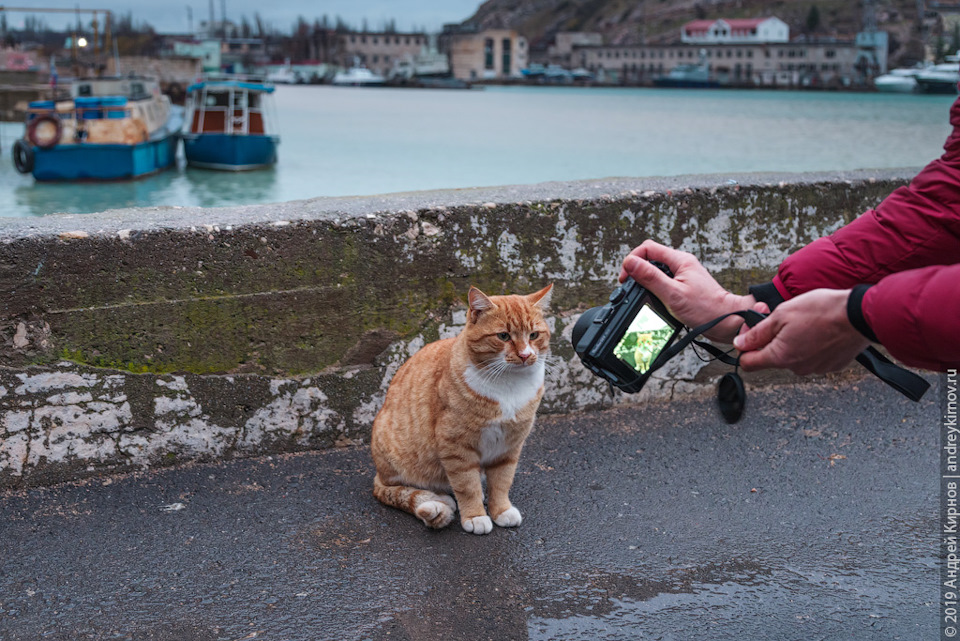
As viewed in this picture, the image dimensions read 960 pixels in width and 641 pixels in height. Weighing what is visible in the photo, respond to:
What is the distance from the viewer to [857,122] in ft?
189

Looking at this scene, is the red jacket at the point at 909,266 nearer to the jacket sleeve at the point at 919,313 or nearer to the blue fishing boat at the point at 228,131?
the jacket sleeve at the point at 919,313

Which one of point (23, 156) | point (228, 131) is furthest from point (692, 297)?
point (228, 131)

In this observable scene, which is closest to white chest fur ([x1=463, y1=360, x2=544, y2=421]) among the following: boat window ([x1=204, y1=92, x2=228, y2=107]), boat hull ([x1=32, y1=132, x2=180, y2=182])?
boat hull ([x1=32, y1=132, x2=180, y2=182])

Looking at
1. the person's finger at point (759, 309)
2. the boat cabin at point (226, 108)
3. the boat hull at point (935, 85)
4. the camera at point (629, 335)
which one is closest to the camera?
the person's finger at point (759, 309)

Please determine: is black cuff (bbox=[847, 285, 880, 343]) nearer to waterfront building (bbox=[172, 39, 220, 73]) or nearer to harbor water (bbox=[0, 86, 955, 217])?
harbor water (bbox=[0, 86, 955, 217])

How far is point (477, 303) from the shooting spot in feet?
10.5

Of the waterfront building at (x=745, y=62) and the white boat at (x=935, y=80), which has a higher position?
the waterfront building at (x=745, y=62)

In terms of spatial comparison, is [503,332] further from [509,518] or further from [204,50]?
[204,50]

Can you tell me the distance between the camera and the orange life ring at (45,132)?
26.8m

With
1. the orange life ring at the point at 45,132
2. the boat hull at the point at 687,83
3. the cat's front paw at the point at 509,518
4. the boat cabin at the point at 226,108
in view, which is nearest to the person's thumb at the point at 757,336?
the cat's front paw at the point at 509,518

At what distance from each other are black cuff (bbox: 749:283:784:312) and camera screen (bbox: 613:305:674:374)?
261 mm

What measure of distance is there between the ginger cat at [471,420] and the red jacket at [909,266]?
1.15 m

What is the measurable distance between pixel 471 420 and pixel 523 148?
4455cm

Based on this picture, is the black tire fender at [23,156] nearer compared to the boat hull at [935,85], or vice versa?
the black tire fender at [23,156]
